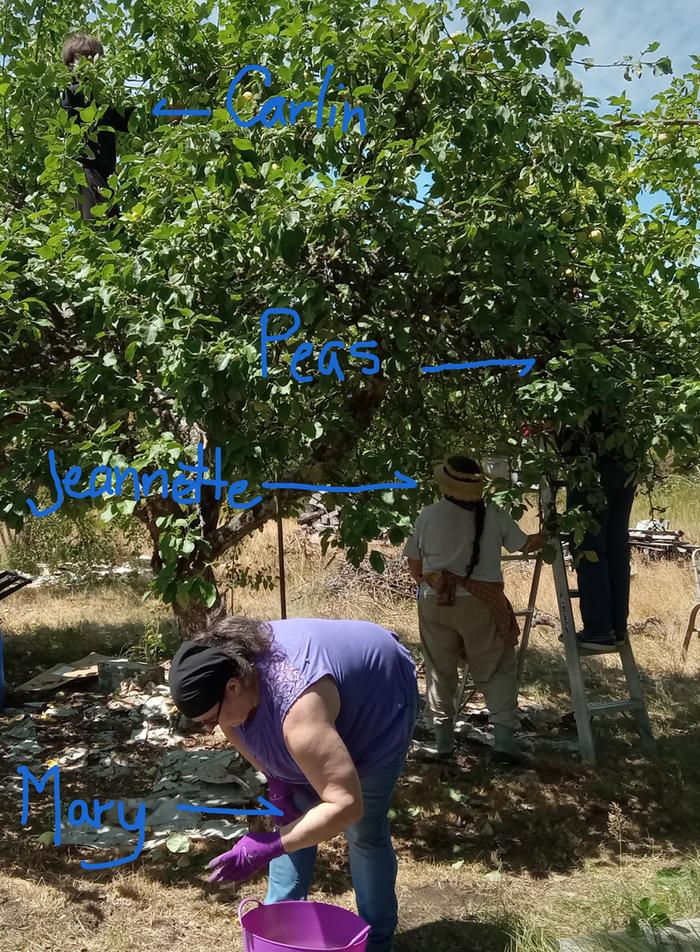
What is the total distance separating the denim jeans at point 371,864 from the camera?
2.88 m

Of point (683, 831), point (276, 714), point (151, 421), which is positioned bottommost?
point (683, 831)

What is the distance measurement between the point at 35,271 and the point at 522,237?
6.33 ft

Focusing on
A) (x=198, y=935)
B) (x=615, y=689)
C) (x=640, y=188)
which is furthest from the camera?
(x=615, y=689)

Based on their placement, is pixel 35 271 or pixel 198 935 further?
pixel 35 271

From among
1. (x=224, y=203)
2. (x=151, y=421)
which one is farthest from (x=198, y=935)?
(x=224, y=203)

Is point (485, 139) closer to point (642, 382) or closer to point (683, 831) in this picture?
point (642, 382)

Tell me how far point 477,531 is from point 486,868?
5.71 feet

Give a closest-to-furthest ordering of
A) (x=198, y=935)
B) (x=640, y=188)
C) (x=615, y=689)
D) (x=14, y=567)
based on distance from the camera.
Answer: (x=198, y=935) < (x=640, y=188) < (x=615, y=689) < (x=14, y=567)

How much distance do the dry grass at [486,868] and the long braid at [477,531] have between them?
1140 millimetres

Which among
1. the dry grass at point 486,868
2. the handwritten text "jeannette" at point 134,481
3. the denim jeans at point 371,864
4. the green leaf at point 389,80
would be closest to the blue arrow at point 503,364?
the handwritten text "jeannette" at point 134,481

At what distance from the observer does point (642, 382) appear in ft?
13.1

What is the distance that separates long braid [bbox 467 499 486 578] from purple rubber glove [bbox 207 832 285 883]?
106 inches

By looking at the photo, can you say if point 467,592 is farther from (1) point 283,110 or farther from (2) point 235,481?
(1) point 283,110

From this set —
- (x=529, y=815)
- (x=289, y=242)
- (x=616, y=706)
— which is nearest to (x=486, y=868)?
(x=529, y=815)
